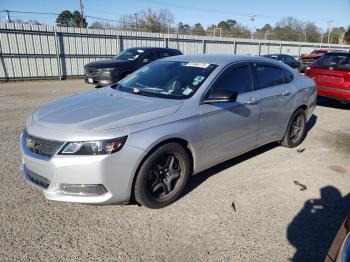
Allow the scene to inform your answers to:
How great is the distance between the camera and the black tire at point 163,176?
10.2 feet

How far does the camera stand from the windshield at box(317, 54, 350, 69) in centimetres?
844

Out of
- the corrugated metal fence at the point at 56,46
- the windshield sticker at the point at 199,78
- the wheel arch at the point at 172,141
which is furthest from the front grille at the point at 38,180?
the corrugated metal fence at the point at 56,46

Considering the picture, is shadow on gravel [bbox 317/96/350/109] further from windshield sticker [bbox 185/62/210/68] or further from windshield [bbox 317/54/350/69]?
windshield sticker [bbox 185/62/210/68]

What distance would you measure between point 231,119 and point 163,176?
121 centimetres

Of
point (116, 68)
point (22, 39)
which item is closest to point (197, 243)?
point (116, 68)

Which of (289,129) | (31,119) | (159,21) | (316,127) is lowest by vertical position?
(316,127)

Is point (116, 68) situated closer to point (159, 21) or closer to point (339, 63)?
point (339, 63)

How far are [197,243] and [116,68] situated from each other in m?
9.07

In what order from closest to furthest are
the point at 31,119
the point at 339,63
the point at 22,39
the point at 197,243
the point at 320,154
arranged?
the point at 197,243, the point at 31,119, the point at 320,154, the point at 339,63, the point at 22,39

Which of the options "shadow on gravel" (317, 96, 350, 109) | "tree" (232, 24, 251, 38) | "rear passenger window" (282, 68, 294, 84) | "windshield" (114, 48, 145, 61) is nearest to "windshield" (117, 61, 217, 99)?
"rear passenger window" (282, 68, 294, 84)

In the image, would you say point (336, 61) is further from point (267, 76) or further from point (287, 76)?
point (267, 76)

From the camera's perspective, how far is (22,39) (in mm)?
14742

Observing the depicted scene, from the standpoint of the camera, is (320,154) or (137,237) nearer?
(137,237)

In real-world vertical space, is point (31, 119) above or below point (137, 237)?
above
